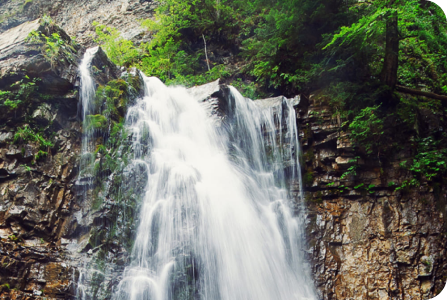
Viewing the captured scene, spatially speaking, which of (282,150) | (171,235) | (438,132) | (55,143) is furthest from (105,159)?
(438,132)

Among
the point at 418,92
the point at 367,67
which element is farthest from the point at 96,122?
the point at 418,92

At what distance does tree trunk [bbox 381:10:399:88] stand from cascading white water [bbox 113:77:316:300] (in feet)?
9.46

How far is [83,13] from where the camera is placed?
1855cm

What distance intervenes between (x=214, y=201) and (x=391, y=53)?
628cm

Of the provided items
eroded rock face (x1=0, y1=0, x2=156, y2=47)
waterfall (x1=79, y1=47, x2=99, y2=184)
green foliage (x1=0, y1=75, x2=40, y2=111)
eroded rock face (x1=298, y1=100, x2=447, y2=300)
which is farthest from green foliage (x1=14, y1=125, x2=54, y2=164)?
eroded rock face (x1=0, y1=0, x2=156, y2=47)

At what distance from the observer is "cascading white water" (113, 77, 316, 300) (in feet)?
19.7

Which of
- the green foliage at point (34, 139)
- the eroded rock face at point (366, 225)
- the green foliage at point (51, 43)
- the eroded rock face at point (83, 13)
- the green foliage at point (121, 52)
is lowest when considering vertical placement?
the eroded rock face at point (366, 225)

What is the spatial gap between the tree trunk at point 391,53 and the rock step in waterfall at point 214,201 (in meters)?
2.84

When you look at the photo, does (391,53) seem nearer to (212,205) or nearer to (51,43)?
(212,205)

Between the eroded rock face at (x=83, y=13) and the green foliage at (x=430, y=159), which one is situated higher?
the eroded rock face at (x=83, y=13)

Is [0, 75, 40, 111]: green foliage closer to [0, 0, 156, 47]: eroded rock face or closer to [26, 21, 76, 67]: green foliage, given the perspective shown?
[26, 21, 76, 67]: green foliage

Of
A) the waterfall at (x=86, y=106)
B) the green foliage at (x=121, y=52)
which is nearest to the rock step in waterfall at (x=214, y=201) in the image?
the waterfall at (x=86, y=106)

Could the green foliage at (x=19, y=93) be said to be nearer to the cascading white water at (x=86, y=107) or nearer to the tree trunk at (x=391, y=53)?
the cascading white water at (x=86, y=107)

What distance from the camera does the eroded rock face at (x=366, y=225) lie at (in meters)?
6.94
